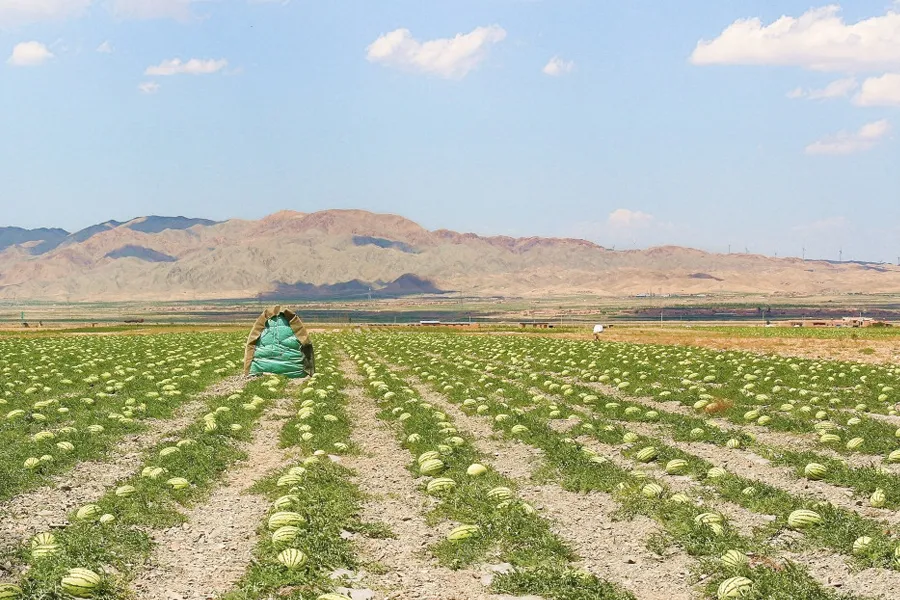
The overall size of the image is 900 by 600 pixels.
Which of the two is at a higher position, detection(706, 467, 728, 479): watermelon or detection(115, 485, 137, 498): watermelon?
detection(706, 467, 728, 479): watermelon

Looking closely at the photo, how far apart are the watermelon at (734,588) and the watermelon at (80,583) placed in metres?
6.17

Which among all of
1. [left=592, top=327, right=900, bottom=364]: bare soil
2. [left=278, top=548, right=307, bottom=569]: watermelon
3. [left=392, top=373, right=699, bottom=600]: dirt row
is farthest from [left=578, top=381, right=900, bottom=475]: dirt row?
[left=592, top=327, right=900, bottom=364]: bare soil

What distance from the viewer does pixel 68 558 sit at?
9.02 m

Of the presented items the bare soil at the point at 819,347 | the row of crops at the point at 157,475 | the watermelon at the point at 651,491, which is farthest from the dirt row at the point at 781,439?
the bare soil at the point at 819,347

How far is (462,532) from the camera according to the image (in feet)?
33.0

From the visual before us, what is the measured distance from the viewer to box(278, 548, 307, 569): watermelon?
892 cm

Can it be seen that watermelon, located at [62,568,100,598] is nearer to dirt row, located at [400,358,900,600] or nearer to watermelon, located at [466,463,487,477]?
watermelon, located at [466,463,487,477]

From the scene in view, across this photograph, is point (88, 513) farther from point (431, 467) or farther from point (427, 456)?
point (427, 456)

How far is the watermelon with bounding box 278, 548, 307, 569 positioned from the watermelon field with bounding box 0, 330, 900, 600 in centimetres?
4

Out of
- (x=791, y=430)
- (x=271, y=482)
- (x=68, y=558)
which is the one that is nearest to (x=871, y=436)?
(x=791, y=430)

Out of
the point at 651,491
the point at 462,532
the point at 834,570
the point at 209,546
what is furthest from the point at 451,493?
the point at 834,570

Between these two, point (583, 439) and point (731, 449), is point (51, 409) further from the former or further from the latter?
point (731, 449)

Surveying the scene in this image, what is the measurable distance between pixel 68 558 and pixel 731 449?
1161 cm

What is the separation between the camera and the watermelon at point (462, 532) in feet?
32.8
